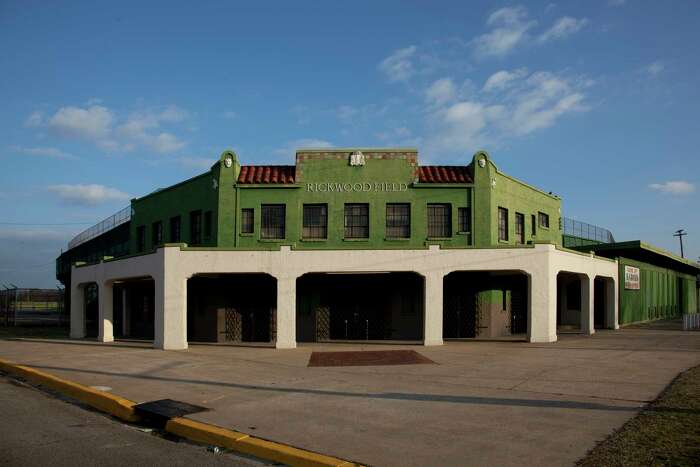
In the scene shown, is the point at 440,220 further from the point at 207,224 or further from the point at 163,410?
the point at 163,410

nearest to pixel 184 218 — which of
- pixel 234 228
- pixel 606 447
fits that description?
pixel 234 228

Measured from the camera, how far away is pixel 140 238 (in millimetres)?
34031

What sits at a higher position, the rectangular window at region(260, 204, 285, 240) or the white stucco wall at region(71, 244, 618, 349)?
the rectangular window at region(260, 204, 285, 240)

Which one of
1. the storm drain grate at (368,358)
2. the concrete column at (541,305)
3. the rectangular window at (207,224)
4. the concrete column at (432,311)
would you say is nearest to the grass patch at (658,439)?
Answer: the storm drain grate at (368,358)

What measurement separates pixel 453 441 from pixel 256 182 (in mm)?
19672

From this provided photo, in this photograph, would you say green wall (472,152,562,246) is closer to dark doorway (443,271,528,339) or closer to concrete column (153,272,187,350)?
dark doorway (443,271,528,339)

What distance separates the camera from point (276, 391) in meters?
12.6

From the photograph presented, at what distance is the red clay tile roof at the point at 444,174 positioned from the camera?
26.5m

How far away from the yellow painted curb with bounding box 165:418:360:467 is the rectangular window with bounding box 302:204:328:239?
55.9 feet

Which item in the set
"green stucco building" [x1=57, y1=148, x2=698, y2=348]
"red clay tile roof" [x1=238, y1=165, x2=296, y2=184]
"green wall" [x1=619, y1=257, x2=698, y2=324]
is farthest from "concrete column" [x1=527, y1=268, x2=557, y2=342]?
"green wall" [x1=619, y1=257, x2=698, y2=324]

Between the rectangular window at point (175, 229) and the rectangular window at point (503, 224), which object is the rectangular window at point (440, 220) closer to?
the rectangular window at point (503, 224)

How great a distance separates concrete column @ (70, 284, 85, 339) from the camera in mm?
30328

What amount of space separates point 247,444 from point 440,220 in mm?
19427

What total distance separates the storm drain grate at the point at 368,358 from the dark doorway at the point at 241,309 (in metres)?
6.68
